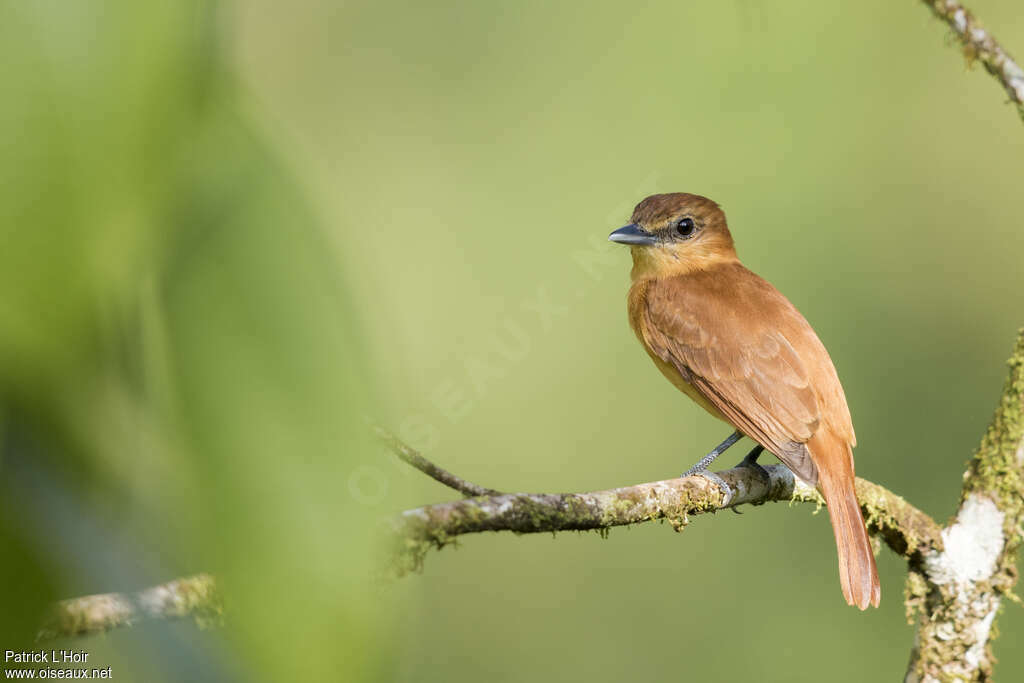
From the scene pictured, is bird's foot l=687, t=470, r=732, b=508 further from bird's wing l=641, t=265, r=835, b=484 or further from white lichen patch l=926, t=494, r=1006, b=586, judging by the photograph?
white lichen patch l=926, t=494, r=1006, b=586

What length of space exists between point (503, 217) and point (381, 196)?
757mm

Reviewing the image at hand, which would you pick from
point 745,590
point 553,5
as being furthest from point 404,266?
point 745,590

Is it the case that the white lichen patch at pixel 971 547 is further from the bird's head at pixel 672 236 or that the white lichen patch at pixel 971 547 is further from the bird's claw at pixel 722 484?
the bird's head at pixel 672 236

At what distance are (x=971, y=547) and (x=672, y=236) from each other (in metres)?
1.83

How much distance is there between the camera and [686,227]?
4.14m

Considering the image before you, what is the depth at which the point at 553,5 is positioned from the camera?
601 centimetres

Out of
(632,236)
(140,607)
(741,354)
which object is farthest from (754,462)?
(140,607)

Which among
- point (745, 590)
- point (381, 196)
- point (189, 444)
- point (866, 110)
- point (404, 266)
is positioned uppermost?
point (866, 110)

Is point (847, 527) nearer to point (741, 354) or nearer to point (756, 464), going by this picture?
point (756, 464)

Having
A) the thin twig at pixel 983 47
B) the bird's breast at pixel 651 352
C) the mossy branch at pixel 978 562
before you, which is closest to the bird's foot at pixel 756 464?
the bird's breast at pixel 651 352

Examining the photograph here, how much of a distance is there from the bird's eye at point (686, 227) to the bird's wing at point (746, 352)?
0.33 m

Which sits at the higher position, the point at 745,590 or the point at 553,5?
the point at 553,5

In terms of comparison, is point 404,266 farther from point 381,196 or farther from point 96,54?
point 96,54

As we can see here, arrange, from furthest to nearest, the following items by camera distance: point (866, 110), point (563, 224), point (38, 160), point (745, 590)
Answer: point (866, 110)
point (563, 224)
point (745, 590)
point (38, 160)
